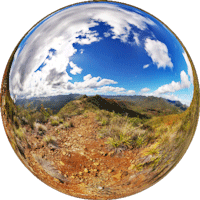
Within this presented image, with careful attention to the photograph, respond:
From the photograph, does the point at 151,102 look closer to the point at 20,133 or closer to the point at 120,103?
the point at 120,103

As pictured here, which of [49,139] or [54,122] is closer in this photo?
[54,122]

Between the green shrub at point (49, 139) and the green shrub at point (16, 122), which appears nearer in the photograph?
the green shrub at point (49, 139)

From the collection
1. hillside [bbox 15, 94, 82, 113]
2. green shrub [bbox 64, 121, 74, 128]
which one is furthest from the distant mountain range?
green shrub [bbox 64, 121, 74, 128]

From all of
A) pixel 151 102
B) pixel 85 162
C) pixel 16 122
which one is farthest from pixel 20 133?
pixel 151 102

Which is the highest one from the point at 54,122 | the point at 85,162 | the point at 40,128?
the point at 54,122

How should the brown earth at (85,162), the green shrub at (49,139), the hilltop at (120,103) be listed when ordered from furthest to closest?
the green shrub at (49,139) < the brown earth at (85,162) < the hilltop at (120,103)

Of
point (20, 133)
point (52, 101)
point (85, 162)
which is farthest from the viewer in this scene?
point (20, 133)

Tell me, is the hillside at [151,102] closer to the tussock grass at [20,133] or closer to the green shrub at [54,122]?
the green shrub at [54,122]

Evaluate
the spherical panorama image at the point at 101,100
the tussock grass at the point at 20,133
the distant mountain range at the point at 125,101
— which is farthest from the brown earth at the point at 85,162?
the distant mountain range at the point at 125,101

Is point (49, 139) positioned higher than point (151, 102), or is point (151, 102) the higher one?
point (151, 102)

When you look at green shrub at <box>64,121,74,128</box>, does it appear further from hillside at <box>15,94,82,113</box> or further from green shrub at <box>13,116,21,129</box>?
green shrub at <box>13,116,21,129</box>
